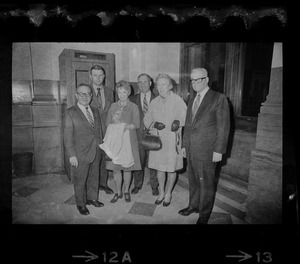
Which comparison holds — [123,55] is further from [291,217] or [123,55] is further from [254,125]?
[291,217]

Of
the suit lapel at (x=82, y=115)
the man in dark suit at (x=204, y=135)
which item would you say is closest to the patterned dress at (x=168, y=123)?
the man in dark suit at (x=204, y=135)

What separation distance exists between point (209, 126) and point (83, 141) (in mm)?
1623

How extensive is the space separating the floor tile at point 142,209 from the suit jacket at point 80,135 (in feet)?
2.92

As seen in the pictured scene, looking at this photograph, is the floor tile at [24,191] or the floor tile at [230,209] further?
the floor tile at [24,191]

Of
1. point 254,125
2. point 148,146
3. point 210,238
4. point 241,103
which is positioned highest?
point 241,103

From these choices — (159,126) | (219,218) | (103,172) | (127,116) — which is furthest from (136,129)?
(219,218)

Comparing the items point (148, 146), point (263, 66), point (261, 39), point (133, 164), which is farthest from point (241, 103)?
point (133, 164)

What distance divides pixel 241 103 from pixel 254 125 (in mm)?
391

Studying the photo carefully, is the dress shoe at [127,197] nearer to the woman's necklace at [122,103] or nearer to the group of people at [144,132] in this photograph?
the group of people at [144,132]

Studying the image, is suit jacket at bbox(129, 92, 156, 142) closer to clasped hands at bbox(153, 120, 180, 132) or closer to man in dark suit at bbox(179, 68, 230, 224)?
clasped hands at bbox(153, 120, 180, 132)

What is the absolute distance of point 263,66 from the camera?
3.00m

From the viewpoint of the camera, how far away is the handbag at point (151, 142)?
9.51 ft

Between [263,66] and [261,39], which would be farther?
[263,66]

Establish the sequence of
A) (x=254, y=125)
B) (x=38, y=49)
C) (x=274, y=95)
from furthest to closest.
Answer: (x=254, y=125)
(x=38, y=49)
(x=274, y=95)
